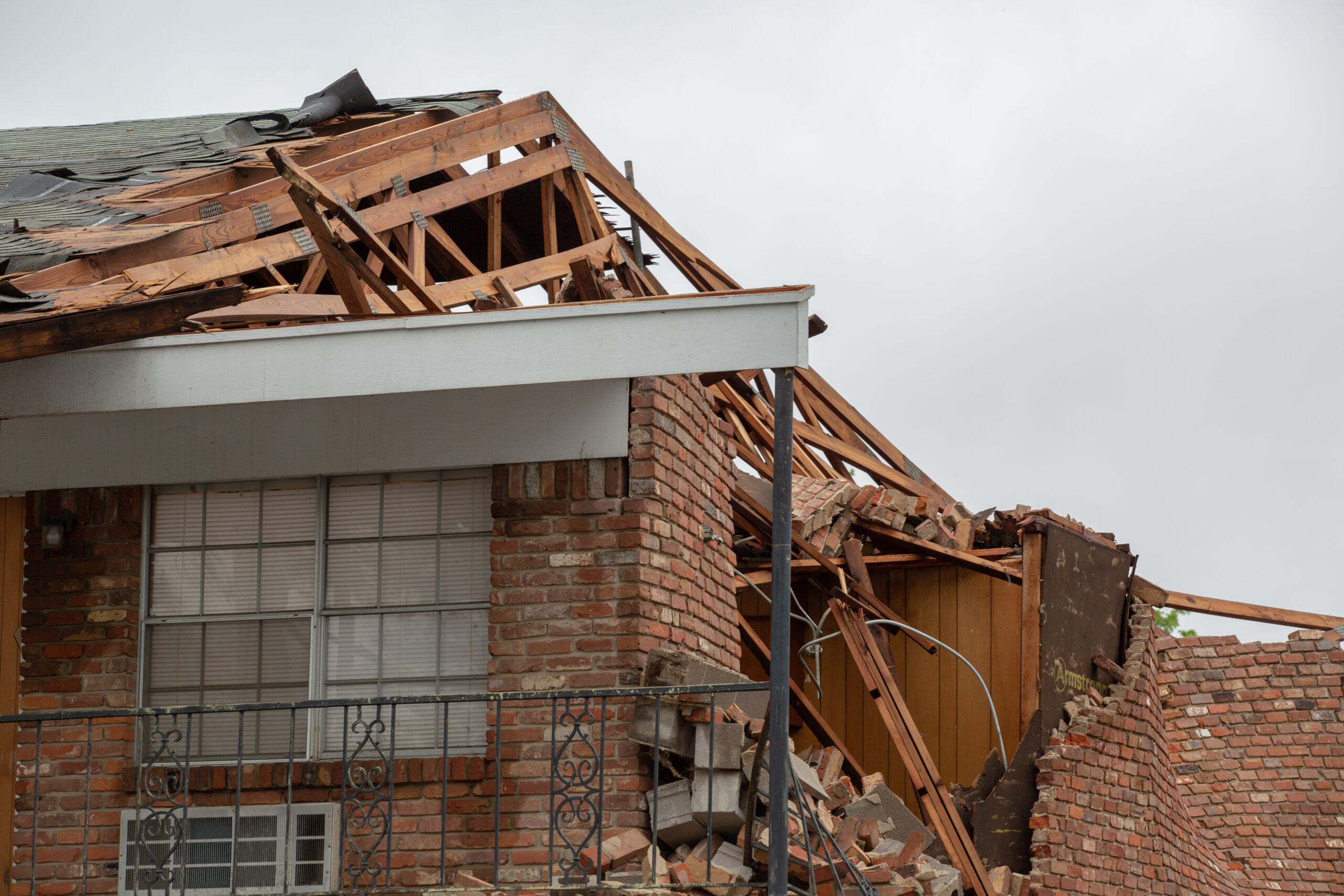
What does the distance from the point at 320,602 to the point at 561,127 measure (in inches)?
144

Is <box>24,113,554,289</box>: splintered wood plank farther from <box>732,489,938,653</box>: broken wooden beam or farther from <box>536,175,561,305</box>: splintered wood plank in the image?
<box>732,489,938,653</box>: broken wooden beam

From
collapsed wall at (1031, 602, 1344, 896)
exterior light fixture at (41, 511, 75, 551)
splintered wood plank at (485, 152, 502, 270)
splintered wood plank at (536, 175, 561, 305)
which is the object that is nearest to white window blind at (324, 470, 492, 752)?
exterior light fixture at (41, 511, 75, 551)

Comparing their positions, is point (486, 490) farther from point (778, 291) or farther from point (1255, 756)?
point (1255, 756)

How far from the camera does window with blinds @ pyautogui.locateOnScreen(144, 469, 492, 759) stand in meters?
6.68

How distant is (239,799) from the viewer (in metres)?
6.54

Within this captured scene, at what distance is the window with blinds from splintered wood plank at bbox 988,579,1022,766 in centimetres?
402

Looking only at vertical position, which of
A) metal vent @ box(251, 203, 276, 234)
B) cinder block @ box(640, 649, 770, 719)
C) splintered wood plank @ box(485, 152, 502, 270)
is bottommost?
cinder block @ box(640, 649, 770, 719)

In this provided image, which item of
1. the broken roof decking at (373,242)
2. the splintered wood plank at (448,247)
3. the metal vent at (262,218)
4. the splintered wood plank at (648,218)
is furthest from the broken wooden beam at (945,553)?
the metal vent at (262,218)

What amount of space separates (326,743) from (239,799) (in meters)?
0.44

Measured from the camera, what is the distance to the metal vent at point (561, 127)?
8.95m

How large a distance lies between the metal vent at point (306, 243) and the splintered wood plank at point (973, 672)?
4.73 metres

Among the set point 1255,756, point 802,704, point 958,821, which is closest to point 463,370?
point 802,704

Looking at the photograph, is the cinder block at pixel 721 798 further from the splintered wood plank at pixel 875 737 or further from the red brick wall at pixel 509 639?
the splintered wood plank at pixel 875 737

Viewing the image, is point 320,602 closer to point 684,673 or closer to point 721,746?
point 684,673
